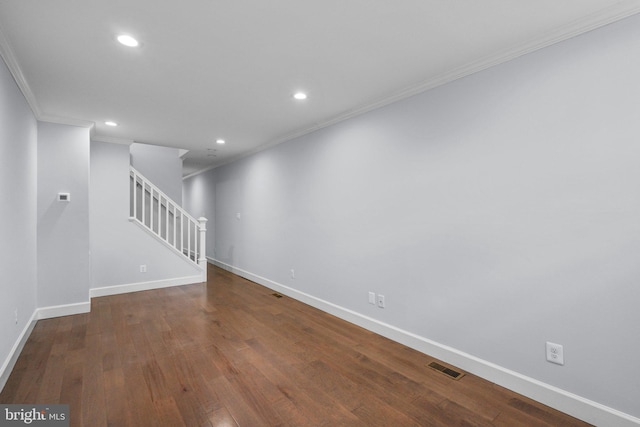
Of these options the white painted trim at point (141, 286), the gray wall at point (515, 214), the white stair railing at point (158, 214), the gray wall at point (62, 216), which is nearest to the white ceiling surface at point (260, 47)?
the gray wall at point (515, 214)

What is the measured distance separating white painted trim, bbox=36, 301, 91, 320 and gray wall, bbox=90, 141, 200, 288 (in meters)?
0.82

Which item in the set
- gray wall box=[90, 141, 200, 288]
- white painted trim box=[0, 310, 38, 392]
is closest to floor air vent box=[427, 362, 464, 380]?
white painted trim box=[0, 310, 38, 392]

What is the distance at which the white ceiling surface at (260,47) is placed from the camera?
5.72ft

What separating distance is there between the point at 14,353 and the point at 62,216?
1744mm

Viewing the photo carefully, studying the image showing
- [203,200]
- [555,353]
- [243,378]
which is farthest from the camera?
[203,200]

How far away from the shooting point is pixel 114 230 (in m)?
4.63

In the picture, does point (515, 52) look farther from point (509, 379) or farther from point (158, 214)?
point (158, 214)

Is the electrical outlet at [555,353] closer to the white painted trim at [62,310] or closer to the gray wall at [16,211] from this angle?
the gray wall at [16,211]

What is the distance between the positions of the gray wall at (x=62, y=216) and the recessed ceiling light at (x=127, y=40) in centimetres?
242

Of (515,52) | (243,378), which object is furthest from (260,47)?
→ (243,378)

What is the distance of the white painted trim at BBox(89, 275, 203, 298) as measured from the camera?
455cm

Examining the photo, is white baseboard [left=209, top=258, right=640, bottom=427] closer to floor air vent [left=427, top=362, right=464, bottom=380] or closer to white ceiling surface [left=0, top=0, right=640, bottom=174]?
A: floor air vent [left=427, top=362, right=464, bottom=380]

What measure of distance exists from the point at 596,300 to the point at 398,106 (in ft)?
7.18

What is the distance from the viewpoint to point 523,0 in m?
1.69
